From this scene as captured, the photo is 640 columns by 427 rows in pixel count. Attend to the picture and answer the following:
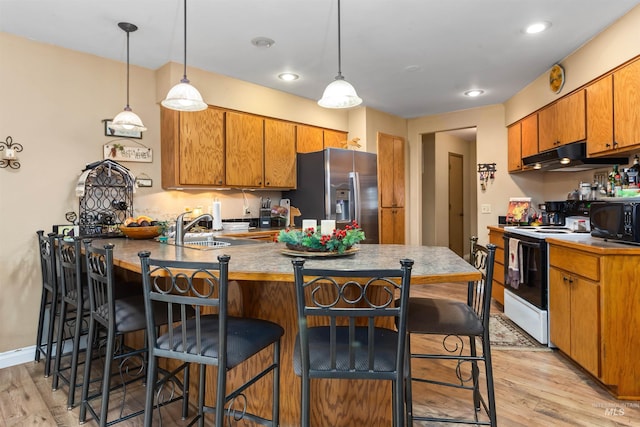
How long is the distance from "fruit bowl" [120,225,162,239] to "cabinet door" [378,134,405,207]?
3.09 m

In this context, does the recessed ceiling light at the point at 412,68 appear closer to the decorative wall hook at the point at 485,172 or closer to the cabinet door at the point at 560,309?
the decorative wall hook at the point at 485,172

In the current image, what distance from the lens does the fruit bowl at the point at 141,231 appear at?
2.93m

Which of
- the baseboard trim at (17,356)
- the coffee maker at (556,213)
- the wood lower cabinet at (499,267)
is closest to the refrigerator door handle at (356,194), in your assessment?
the wood lower cabinet at (499,267)

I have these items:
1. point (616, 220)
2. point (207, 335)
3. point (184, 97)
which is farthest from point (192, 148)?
point (616, 220)

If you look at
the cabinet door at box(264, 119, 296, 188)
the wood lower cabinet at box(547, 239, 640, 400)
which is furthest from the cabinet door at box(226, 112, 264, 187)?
the wood lower cabinet at box(547, 239, 640, 400)

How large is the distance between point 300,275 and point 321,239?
0.69 meters

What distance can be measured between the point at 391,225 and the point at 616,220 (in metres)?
3.06

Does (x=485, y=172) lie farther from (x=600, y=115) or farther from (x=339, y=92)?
(x=339, y=92)

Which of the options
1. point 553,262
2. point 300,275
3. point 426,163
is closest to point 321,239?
point 300,275

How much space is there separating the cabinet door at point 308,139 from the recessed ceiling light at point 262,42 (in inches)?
59.3

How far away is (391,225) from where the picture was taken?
542 cm

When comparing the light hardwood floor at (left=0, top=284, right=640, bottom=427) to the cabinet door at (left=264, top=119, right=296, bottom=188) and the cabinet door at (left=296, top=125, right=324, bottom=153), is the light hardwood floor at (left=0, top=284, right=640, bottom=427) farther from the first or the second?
the cabinet door at (left=296, top=125, right=324, bottom=153)

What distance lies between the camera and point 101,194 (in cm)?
341

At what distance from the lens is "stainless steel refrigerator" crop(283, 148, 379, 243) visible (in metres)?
4.34
